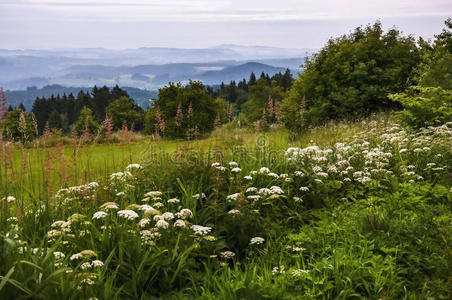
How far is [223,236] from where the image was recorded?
461 cm

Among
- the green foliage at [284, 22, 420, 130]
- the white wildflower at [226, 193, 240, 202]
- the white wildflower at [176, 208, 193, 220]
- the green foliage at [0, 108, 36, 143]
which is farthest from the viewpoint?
the green foliage at [284, 22, 420, 130]

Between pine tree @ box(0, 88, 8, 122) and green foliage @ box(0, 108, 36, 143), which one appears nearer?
pine tree @ box(0, 88, 8, 122)

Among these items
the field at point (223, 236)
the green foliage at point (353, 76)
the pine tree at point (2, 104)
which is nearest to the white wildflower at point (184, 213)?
the field at point (223, 236)

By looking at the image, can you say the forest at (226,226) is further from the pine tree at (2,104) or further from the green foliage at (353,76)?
the green foliage at (353,76)

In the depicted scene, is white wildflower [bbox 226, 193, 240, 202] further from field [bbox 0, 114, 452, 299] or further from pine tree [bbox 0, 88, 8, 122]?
pine tree [bbox 0, 88, 8, 122]

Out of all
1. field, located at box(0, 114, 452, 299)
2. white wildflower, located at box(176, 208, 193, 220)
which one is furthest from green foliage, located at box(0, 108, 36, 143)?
white wildflower, located at box(176, 208, 193, 220)

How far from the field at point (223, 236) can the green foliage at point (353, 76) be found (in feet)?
40.9

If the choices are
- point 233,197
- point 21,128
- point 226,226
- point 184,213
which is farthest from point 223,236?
point 21,128

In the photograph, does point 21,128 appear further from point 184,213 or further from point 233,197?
point 233,197

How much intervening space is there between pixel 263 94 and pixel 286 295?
78.6 meters

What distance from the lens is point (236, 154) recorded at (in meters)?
7.01

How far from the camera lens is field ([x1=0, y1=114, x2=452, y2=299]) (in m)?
3.31

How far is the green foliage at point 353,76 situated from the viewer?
62.3 feet

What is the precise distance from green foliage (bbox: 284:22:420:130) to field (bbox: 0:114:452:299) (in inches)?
491
